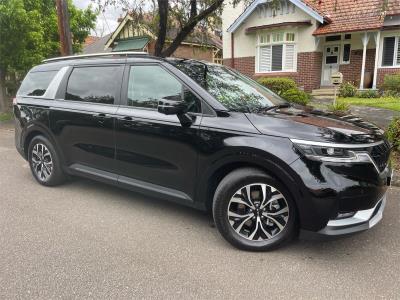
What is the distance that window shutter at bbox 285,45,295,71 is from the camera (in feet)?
58.4

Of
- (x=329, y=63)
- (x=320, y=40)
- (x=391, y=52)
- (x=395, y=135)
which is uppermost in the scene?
(x=320, y=40)

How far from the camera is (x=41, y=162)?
5.47m

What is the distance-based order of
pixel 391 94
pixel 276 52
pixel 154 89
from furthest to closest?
pixel 276 52 < pixel 391 94 < pixel 154 89

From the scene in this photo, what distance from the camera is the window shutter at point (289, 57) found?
17812 mm

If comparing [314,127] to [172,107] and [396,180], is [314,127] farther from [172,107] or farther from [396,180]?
[396,180]

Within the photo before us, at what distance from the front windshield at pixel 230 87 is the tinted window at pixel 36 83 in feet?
7.44

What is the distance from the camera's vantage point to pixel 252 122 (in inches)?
136

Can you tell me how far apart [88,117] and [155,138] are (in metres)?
1.14

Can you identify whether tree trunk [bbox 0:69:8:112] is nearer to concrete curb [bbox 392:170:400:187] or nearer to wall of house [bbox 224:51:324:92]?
wall of house [bbox 224:51:324:92]

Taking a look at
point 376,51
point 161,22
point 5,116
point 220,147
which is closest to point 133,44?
point 5,116

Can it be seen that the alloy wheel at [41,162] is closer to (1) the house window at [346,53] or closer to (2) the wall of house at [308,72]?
(2) the wall of house at [308,72]

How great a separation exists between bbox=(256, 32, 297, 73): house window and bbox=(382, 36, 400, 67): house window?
3841 millimetres

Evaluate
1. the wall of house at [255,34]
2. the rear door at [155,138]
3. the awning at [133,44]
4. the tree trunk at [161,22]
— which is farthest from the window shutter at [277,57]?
the rear door at [155,138]

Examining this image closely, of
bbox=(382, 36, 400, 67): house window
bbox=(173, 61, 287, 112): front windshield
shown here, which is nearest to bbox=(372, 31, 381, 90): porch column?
bbox=(382, 36, 400, 67): house window
